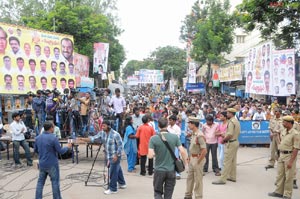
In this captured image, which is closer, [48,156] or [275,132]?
[48,156]

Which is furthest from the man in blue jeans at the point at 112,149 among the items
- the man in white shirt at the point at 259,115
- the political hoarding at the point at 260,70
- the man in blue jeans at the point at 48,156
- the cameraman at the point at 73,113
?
the political hoarding at the point at 260,70

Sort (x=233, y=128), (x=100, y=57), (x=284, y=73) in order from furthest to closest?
(x=100, y=57)
(x=284, y=73)
(x=233, y=128)

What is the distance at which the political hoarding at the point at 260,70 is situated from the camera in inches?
595

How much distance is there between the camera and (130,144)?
32.0 feet

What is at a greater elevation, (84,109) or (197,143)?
(84,109)

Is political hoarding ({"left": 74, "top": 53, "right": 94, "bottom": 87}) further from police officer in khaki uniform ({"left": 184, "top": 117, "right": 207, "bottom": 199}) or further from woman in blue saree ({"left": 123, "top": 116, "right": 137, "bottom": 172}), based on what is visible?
police officer in khaki uniform ({"left": 184, "top": 117, "right": 207, "bottom": 199})

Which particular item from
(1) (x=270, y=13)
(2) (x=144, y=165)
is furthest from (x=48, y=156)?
(1) (x=270, y=13)

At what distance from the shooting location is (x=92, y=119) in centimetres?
1345

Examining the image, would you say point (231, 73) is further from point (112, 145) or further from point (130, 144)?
point (112, 145)

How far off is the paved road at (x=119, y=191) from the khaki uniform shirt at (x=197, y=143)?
1.29 meters

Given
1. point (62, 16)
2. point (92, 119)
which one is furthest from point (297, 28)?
point (62, 16)

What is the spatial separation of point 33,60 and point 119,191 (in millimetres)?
9398

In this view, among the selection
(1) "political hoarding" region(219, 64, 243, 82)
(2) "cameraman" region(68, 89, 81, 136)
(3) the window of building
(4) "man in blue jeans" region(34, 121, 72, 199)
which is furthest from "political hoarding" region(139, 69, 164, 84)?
(4) "man in blue jeans" region(34, 121, 72, 199)

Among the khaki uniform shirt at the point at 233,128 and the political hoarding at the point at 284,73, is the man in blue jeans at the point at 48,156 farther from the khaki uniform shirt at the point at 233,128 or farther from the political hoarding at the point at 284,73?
the political hoarding at the point at 284,73
